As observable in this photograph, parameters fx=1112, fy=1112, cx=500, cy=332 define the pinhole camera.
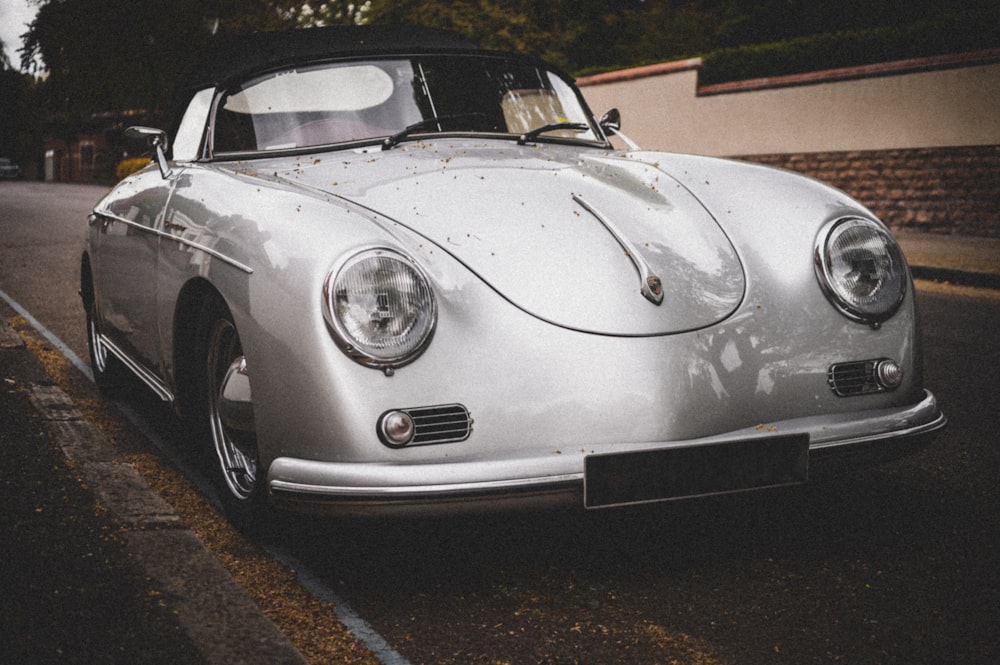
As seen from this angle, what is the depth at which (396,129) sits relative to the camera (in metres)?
3.96

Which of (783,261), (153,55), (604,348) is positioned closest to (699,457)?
(604,348)

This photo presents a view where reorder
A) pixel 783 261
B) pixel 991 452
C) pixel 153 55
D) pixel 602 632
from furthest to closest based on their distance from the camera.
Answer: pixel 153 55, pixel 991 452, pixel 783 261, pixel 602 632

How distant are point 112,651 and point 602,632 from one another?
3.59 feet

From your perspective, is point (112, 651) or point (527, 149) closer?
point (112, 651)

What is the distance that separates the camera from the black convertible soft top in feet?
13.8

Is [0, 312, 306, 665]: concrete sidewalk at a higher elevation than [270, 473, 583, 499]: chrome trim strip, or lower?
lower

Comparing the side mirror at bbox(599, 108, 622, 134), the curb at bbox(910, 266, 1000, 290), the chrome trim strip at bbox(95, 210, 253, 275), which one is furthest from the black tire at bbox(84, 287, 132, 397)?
the curb at bbox(910, 266, 1000, 290)

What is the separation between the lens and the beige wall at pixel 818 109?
13.9 metres

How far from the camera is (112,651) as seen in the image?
93.4 inches

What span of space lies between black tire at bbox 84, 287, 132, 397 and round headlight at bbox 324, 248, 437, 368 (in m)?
2.66

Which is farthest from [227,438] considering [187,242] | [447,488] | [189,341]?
[447,488]

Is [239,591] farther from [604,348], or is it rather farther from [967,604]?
[967,604]

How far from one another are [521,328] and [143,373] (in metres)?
2.08

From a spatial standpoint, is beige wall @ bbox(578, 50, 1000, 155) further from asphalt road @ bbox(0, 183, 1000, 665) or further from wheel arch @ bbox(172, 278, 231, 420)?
wheel arch @ bbox(172, 278, 231, 420)
